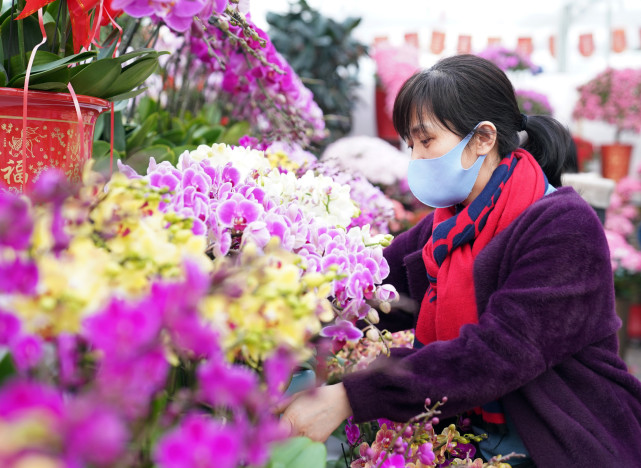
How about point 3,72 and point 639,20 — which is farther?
point 639,20

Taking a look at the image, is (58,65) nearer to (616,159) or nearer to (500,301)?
(500,301)

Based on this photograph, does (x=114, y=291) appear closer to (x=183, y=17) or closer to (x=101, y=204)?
(x=101, y=204)

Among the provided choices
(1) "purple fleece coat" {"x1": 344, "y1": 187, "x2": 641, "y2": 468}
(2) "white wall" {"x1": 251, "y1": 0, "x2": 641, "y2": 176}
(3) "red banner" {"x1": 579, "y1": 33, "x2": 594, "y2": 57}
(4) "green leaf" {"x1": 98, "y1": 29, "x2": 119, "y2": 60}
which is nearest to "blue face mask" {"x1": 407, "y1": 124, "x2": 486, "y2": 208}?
(1) "purple fleece coat" {"x1": 344, "y1": 187, "x2": 641, "y2": 468}

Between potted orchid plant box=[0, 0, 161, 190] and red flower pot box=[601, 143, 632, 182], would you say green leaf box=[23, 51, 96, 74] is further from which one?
red flower pot box=[601, 143, 632, 182]

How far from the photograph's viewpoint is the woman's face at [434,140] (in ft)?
3.66

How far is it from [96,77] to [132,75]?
0.06 metres

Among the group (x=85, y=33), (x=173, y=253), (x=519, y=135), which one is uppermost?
(x=85, y=33)

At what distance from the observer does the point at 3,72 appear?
843 mm

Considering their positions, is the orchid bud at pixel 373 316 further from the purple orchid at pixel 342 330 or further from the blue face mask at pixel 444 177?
the blue face mask at pixel 444 177

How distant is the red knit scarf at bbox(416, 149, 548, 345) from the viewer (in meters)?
1.08

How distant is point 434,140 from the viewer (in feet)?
3.68

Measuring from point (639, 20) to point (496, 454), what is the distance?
6.76 meters

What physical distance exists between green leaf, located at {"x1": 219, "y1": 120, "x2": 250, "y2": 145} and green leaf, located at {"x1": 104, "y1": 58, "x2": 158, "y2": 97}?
0.68 meters

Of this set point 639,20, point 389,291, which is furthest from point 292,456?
point 639,20
